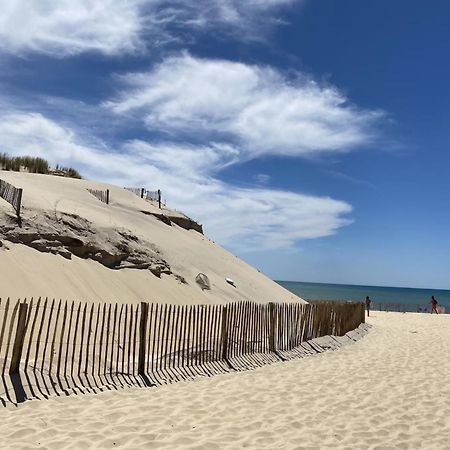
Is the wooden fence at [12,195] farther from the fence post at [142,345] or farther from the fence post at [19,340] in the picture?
the fence post at [19,340]

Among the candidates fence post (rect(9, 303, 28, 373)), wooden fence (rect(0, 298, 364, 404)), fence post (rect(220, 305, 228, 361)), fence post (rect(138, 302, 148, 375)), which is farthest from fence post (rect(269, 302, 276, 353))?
fence post (rect(9, 303, 28, 373))

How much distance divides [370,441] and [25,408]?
469cm

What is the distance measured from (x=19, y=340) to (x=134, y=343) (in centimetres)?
209

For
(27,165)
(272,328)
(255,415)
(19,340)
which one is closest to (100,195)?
(27,165)

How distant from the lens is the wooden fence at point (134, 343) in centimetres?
764

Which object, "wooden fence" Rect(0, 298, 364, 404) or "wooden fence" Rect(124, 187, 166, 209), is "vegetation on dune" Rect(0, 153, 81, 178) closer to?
"wooden fence" Rect(124, 187, 166, 209)

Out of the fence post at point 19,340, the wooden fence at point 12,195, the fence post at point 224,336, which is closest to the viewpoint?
the fence post at point 19,340

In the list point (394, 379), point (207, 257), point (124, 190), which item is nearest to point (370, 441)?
point (394, 379)

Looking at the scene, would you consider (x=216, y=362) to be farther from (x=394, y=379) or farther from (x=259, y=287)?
(x=259, y=287)

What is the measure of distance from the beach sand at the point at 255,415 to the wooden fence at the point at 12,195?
29.6ft

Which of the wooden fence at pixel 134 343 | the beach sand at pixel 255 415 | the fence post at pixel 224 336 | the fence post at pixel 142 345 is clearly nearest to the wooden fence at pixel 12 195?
the wooden fence at pixel 134 343

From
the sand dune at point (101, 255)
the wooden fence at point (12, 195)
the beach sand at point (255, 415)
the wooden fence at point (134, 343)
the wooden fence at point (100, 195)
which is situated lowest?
the beach sand at point (255, 415)

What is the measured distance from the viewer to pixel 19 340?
7539 millimetres

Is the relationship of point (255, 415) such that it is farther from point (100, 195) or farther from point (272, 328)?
point (100, 195)
